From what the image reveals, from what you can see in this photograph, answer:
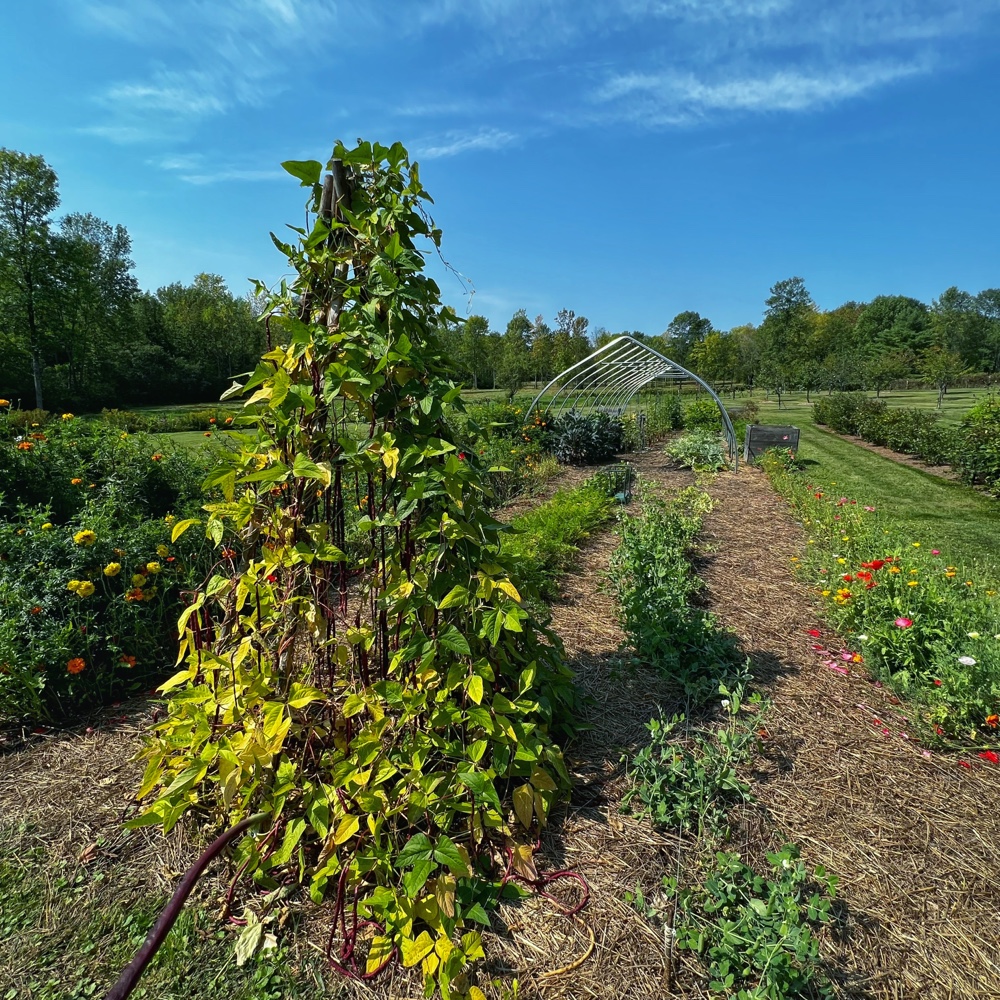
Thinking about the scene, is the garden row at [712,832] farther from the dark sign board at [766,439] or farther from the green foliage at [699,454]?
the dark sign board at [766,439]

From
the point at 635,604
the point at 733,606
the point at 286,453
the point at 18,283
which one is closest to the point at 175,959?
the point at 286,453

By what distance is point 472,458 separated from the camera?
6.77ft

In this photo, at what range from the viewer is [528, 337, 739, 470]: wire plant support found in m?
11.0

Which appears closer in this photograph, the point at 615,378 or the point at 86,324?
the point at 615,378

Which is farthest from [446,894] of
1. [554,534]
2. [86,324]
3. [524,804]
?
[86,324]

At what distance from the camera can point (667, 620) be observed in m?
3.14

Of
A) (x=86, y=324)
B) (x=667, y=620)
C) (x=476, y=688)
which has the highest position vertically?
(x=86, y=324)

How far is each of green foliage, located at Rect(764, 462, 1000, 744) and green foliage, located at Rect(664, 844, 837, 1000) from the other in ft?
4.71

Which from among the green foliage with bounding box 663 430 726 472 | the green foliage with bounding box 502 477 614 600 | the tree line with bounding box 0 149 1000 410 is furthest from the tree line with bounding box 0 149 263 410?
the green foliage with bounding box 502 477 614 600

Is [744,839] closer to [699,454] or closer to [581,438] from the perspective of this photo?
[581,438]

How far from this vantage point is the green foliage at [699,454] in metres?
11.1

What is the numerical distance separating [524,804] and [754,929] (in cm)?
69

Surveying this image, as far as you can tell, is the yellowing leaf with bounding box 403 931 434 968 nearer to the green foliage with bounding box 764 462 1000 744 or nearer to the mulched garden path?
the mulched garden path

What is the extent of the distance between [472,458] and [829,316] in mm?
67836
